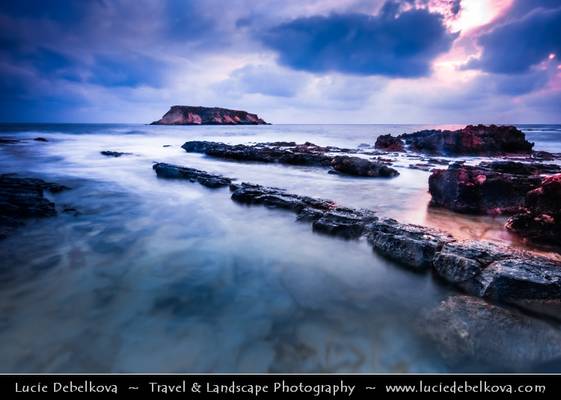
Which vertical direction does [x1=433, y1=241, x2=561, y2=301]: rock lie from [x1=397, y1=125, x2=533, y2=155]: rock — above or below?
below

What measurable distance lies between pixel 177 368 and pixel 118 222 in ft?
16.9

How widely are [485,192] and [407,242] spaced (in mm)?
4416

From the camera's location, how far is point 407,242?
16.5 ft

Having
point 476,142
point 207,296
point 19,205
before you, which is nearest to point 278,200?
point 207,296

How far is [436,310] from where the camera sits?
3650mm

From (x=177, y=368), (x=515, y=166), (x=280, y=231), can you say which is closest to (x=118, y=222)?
(x=280, y=231)

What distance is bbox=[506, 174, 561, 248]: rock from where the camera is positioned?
5.61m

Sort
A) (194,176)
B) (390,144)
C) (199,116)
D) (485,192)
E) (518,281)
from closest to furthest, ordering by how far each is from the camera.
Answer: (518,281), (485,192), (194,176), (390,144), (199,116)

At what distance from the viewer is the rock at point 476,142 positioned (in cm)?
2502

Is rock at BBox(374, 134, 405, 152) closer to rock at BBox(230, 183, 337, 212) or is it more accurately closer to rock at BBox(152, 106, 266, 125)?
rock at BBox(230, 183, 337, 212)

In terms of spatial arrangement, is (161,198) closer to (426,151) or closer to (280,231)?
(280,231)

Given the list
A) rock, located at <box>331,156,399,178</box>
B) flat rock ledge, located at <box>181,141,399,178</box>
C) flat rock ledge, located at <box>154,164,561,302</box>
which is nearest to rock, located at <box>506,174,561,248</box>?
flat rock ledge, located at <box>154,164,561,302</box>

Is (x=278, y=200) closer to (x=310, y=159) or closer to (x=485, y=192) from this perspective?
(x=485, y=192)

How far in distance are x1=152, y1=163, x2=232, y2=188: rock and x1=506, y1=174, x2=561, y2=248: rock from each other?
28.9ft
